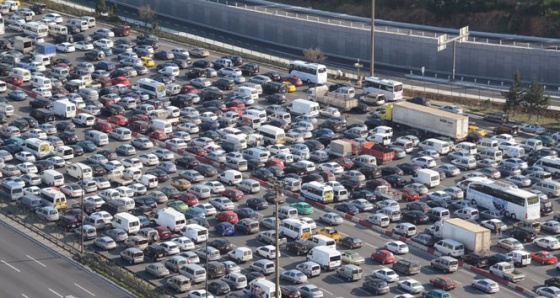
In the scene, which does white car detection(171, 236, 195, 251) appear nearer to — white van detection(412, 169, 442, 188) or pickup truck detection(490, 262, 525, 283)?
pickup truck detection(490, 262, 525, 283)

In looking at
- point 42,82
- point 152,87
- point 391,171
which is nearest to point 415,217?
point 391,171

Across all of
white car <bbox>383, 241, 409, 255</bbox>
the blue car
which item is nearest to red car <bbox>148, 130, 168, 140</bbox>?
the blue car

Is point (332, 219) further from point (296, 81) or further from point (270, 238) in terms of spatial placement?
point (296, 81)

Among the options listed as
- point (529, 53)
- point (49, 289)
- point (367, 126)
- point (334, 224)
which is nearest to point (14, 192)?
point (49, 289)

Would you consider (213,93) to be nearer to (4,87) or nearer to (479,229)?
(4,87)

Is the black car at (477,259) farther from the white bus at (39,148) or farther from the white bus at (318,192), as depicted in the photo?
the white bus at (39,148)

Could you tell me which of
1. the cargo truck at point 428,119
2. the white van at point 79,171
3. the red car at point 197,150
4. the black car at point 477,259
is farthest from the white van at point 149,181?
the black car at point 477,259

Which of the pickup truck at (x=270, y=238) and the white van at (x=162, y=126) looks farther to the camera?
the white van at (x=162, y=126)

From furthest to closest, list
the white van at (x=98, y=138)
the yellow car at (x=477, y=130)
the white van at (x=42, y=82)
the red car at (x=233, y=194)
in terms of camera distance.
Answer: the white van at (x=42, y=82), the yellow car at (x=477, y=130), the white van at (x=98, y=138), the red car at (x=233, y=194)
